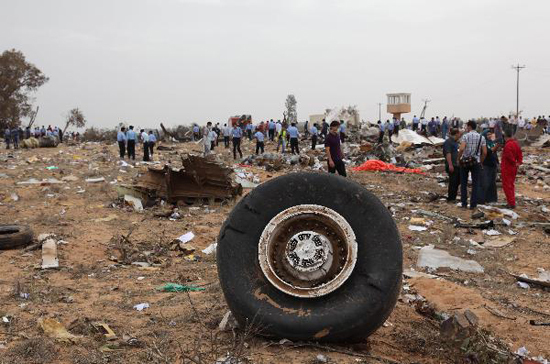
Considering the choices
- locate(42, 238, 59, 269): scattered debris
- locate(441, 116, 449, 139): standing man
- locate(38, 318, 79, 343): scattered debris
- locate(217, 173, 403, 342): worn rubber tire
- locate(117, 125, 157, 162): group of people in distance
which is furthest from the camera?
locate(441, 116, 449, 139): standing man

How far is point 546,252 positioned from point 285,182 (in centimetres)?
523

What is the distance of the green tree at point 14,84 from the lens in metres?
41.0

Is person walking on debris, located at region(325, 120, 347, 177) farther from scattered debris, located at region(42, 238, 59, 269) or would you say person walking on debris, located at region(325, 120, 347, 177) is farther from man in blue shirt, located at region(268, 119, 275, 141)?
man in blue shirt, located at region(268, 119, 275, 141)

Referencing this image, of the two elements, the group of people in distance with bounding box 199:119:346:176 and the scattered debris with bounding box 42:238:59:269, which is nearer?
the scattered debris with bounding box 42:238:59:269

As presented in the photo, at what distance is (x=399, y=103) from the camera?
4606 cm

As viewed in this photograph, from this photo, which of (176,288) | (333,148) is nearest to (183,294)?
(176,288)

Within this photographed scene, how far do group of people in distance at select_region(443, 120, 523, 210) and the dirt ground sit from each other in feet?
1.38

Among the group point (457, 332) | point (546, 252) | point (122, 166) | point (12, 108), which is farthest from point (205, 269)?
point (12, 108)

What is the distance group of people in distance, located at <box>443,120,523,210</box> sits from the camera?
29.8 ft

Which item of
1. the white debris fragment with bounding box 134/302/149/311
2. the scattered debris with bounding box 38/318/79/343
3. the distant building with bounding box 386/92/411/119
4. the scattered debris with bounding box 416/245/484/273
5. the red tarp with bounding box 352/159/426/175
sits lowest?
the scattered debris with bounding box 416/245/484/273

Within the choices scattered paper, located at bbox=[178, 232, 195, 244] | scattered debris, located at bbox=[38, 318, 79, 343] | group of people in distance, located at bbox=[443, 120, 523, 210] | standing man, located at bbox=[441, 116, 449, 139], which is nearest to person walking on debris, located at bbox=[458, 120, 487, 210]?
group of people in distance, located at bbox=[443, 120, 523, 210]

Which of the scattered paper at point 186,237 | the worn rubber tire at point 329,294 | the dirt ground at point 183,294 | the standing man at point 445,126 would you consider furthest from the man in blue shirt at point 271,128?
the worn rubber tire at point 329,294

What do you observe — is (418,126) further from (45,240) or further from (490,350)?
(490,350)

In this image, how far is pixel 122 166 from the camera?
16578 millimetres
